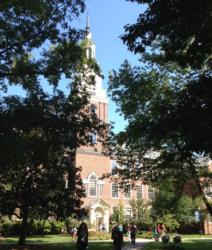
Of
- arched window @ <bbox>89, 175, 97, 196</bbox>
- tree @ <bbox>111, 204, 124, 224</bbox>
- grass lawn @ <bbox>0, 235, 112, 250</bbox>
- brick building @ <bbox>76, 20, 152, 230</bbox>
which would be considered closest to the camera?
grass lawn @ <bbox>0, 235, 112, 250</bbox>

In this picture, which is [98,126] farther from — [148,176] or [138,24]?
[138,24]

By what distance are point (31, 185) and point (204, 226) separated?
41.0m

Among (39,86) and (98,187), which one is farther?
(98,187)

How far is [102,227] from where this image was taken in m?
55.4

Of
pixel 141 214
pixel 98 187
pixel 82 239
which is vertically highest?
pixel 98 187

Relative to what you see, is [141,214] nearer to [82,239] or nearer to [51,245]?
[51,245]

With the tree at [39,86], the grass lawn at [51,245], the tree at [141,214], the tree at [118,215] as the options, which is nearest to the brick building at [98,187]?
the tree at [118,215]

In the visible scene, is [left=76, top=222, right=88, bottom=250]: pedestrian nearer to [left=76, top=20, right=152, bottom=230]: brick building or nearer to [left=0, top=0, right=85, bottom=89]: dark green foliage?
[left=0, top=0, right=85, bottom=89]: dark green foliage

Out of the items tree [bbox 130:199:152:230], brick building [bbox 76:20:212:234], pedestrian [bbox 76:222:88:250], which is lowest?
pedestrian [bbox 76:222:88:250]

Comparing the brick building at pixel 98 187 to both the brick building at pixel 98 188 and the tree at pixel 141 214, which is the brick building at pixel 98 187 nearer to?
the brick building at pixel 98 188

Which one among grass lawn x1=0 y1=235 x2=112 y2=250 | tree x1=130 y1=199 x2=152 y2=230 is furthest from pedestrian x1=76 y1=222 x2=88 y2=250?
tree x1=130 y1=199 x2=152 y2=230

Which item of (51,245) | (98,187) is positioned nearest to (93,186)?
(98,187)

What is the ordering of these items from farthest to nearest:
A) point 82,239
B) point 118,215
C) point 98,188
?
1. point 98,188
2. point 118,215
3. point 82,239

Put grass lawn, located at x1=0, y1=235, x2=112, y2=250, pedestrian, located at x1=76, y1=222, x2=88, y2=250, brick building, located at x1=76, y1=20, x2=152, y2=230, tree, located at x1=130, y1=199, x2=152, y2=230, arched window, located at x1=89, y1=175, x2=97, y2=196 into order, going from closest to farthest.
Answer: pedestrian, located at x1=76, y1=222, x2=88, y2=250
grass lawn, located at x1=0, y1=235, x2=112, y2=250
tree, located at x1=130, y1=199, x2=152, y2=230
brick building, located at x1=76, y1=20, x2=152, y2=230
arched window, located at x1=89, y1=175, x2=97, y2=196
